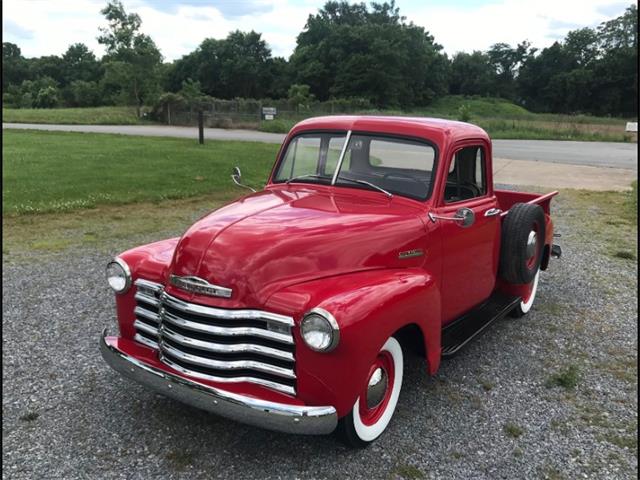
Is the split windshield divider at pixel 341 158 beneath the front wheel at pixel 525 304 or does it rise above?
above

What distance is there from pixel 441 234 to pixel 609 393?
1.75 m

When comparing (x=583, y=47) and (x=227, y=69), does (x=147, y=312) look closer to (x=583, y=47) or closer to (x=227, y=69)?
(x=227, y=69)

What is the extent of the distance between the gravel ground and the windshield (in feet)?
4.77

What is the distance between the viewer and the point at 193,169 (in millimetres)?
13586

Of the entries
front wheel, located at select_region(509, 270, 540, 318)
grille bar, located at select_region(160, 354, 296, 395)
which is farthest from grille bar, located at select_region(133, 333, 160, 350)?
front wheel, located at select_region(509, 270, 540, 318)

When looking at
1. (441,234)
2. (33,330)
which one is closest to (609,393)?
(441,234)

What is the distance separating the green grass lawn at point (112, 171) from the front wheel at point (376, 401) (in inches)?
319

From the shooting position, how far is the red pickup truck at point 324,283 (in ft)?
8.55

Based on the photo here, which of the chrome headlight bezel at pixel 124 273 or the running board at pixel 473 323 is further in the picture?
the running board at pixel 473 323

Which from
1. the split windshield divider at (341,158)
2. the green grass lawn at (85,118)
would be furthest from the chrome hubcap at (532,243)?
the green grass lawn at (85,118)

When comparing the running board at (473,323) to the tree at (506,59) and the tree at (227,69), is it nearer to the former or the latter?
the tree at (227,69)

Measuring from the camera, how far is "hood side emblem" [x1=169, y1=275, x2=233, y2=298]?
8.91 ft

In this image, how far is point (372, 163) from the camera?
393cm

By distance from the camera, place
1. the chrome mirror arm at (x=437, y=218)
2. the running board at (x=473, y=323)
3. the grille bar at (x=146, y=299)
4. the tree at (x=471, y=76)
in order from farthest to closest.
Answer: the tree at (x=471, y=76) < the running board at (x=473, y=323) < the chrome mirror arm at (x=437, y=218) < the grille bar at (x=146, y=299)
